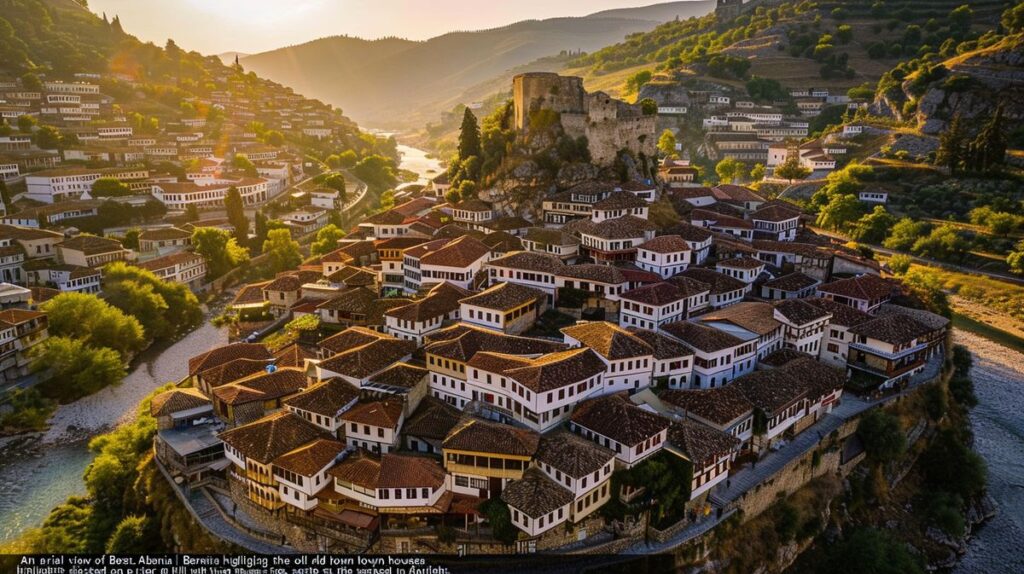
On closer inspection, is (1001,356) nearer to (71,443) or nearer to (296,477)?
(296,477)

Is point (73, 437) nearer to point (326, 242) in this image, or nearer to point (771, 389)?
point (326, 242)

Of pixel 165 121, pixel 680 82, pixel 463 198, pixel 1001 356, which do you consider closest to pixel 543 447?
pixel 463 198

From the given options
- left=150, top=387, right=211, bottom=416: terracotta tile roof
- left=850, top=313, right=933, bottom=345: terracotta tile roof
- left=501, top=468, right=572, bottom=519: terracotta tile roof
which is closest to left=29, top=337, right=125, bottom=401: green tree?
left=150, top=387, right=211, bottom=416: terracotta tile roof

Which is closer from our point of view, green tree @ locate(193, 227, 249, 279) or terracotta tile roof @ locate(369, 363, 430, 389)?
terracotta tile roof @ locate(369, 363, 430, 389)

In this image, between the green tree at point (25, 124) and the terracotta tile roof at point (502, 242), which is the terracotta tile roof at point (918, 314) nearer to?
the terracotta tile roof at point (502, 242)

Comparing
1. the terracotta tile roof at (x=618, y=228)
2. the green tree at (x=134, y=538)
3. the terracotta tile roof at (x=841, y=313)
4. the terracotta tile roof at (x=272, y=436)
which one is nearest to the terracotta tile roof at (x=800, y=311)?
the terracotta tile roof at (x=841, y=313)

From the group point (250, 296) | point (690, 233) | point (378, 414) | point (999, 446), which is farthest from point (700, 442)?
point (250, 296)

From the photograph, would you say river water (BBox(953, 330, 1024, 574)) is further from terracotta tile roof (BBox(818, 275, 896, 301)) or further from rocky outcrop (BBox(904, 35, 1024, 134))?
rocky outcrop (BBox(904, 35, 1024, 134))
